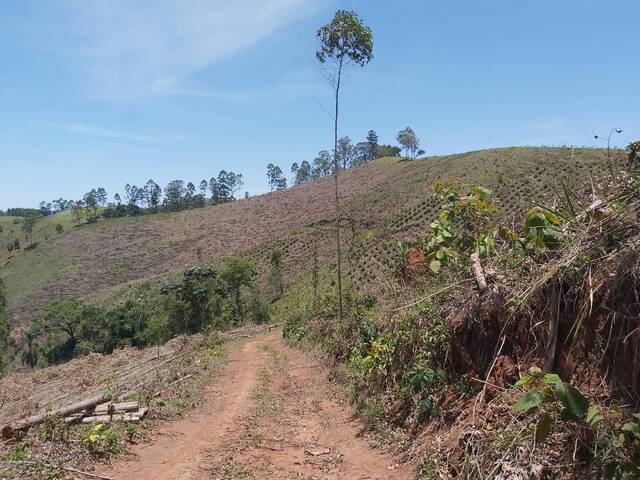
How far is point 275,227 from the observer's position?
67.4 m

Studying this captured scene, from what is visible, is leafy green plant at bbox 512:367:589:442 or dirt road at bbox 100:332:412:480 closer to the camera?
leafy green plant at bbox 512:367:589:442

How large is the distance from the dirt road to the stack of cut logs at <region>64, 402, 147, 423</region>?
507 millimetres

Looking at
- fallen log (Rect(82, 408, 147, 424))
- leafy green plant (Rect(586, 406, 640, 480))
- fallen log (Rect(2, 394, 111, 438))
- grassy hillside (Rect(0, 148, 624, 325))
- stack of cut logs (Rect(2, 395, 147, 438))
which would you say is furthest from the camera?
grassy hillside (Rect(0, 148, 624, 325))

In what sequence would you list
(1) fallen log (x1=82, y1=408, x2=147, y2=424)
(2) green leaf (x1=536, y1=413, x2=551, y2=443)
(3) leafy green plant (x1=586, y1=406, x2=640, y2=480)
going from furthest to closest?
(1) fallen log (x1=82, y1=408, x2=147, y2=424) < (2) green leaf (x1=536, y1=413, x2=551, y2=443) < (3) leafy green plant (x1=586, y1=406, x2=640, y2=480)

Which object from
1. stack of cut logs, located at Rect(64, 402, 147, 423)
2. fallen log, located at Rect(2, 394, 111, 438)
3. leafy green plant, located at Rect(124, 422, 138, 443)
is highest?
fallen log, located at Rect(2, 394, 111, 438)

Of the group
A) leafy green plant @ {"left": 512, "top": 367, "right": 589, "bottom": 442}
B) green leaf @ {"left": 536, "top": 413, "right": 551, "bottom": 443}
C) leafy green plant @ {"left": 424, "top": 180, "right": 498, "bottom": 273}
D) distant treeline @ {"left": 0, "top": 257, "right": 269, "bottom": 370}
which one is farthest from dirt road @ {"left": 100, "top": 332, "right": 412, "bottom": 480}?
distant treeline @ {"left": 0, "top": 257, "right": 269, "bottom": 370}

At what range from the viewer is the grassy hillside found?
45.3 metres

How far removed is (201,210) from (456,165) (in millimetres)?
48728

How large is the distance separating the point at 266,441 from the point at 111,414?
2307mm

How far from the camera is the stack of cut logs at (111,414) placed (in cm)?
727

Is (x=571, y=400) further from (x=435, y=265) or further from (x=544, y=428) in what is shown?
(x=435, y=265)

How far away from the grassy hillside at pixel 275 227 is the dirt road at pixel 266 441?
951 inches

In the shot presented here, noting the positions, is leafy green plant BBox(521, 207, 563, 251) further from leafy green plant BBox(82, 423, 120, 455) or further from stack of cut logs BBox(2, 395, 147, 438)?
stack of cut logs BBox(2, 395, 147, 438)

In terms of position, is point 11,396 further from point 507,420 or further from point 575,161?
point 575,161
